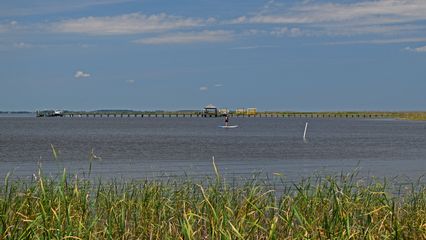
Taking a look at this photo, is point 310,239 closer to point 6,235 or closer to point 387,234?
point 387,234

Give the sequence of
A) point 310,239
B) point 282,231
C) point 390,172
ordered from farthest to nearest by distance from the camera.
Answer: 1. point 390,172
2. point 282,231
3. point 310,239

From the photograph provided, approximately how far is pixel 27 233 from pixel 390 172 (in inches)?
1181

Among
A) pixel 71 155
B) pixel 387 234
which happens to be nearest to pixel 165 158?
pixel 71 155

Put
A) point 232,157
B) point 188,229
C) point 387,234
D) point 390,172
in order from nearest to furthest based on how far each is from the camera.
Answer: point 188,229, point 387,234, point 390,172, point 232,157

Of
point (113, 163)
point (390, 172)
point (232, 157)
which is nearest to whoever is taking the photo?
point (390, 172)

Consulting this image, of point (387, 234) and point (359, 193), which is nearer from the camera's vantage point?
point (387, 234)

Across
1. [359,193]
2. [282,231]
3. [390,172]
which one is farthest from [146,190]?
[390,172]

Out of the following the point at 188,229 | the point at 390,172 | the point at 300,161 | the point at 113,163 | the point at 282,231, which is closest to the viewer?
the point at 188,229

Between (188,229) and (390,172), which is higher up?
(188,229)

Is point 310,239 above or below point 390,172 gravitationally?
above

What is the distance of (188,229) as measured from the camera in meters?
7.92

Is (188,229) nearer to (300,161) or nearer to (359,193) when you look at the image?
(359,193)

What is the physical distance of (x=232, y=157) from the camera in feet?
159

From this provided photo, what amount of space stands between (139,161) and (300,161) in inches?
419
